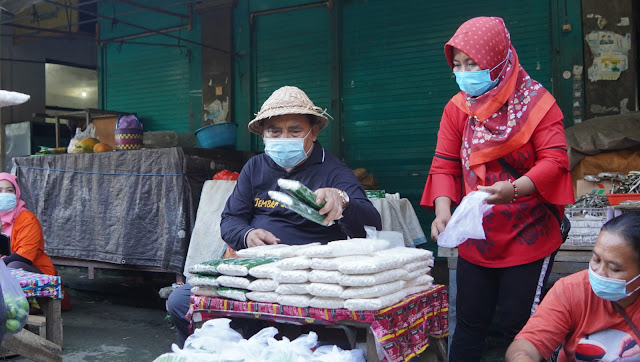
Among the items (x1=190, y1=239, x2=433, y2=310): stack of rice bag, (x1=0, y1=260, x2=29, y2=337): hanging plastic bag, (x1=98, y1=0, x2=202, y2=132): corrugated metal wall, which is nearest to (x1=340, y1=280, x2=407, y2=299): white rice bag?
(x1=190, y1=239, x2=433, y2=310): stack of rice bag

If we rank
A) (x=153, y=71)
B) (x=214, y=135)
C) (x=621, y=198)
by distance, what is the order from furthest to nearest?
(x=153, y=71)
(x=214, y=135)
(x=621, y=198)

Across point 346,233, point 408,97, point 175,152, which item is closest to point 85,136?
point 175,152

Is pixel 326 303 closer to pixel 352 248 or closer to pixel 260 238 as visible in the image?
pixel 352 248

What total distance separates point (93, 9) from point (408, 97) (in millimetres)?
5765

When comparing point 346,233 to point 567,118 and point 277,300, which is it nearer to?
point 277,300

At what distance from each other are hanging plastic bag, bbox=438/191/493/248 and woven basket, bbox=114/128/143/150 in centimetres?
500

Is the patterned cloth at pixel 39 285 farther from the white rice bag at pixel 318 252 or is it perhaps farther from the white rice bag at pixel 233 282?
the white rice bag at pixel 318 252

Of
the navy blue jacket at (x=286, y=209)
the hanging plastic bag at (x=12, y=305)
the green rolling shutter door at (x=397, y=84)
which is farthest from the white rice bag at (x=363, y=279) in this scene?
the green rolling shutter door at (x=397, y=84)

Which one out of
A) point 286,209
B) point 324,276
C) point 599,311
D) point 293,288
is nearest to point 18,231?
point 286,209

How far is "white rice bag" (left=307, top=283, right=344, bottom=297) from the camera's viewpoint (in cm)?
196

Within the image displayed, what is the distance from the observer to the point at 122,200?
20.6ft

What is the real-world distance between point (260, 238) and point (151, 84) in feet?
22.0

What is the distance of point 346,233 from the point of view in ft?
9.71

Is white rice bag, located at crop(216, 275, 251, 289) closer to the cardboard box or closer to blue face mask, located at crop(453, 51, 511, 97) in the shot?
blue face mask, located at crop(453, 51, 511, 97)
